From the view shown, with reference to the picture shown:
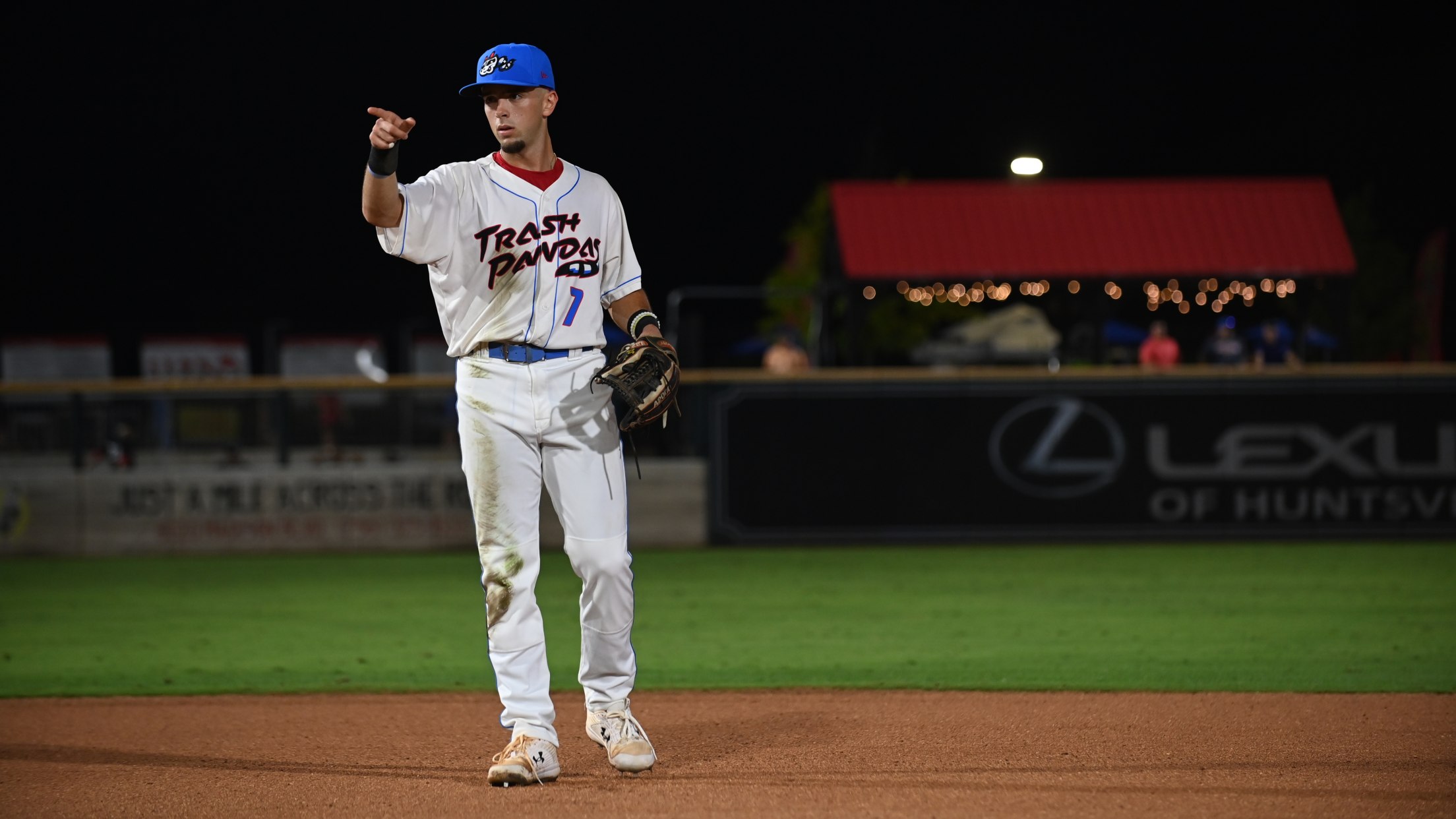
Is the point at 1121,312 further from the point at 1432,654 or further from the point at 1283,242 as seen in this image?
the point at 1432,654

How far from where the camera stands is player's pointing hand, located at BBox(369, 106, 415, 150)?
170 inches

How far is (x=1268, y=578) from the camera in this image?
10781 mm

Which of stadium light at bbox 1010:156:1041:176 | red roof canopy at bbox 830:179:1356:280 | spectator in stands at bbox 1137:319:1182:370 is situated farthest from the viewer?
red roof canopy at bbox 830:179:1356:280

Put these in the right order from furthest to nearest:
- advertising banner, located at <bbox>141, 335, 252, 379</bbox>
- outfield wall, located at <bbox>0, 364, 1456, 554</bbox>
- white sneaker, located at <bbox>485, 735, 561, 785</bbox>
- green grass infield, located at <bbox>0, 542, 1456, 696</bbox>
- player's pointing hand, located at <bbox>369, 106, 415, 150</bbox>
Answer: advertising banner, located at <bbox>141, 335, 252, 379</bbox>
outfield wall, located at <bbox>0, 364, 1456, 554</bbox>
green grass infield, located at <bbox>0, 542, 1456, 696</bbox>
white sneaker, located at <bbox>485, 735, 561, 785</bbox>
player's pointing hand, located at <bbox>369, 106, 415, 150</bbox>

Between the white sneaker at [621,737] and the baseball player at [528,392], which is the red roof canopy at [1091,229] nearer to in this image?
the baseball player at [528,392]

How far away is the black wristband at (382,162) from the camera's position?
4340 millimetres

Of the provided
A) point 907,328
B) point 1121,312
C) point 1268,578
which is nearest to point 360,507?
point 1268,578

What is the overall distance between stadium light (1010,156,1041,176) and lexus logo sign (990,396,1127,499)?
217 centimetres

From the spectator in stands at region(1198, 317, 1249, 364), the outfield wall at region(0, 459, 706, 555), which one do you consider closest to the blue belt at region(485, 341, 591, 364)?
the outfield wall at region(0, 459, 706, 555)

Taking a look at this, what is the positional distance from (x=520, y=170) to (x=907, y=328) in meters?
28.8

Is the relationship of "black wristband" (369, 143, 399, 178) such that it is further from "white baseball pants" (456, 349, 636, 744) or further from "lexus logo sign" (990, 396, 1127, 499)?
"lexus logo sign" (990, 396, 1127, 499)

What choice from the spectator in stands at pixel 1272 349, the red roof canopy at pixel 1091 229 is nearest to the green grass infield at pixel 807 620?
the spectator in stands at pixel 1272 349

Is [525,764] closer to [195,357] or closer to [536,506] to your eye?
[536,506]

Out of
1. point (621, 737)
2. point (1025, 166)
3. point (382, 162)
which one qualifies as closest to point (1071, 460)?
point (1025, 166)
